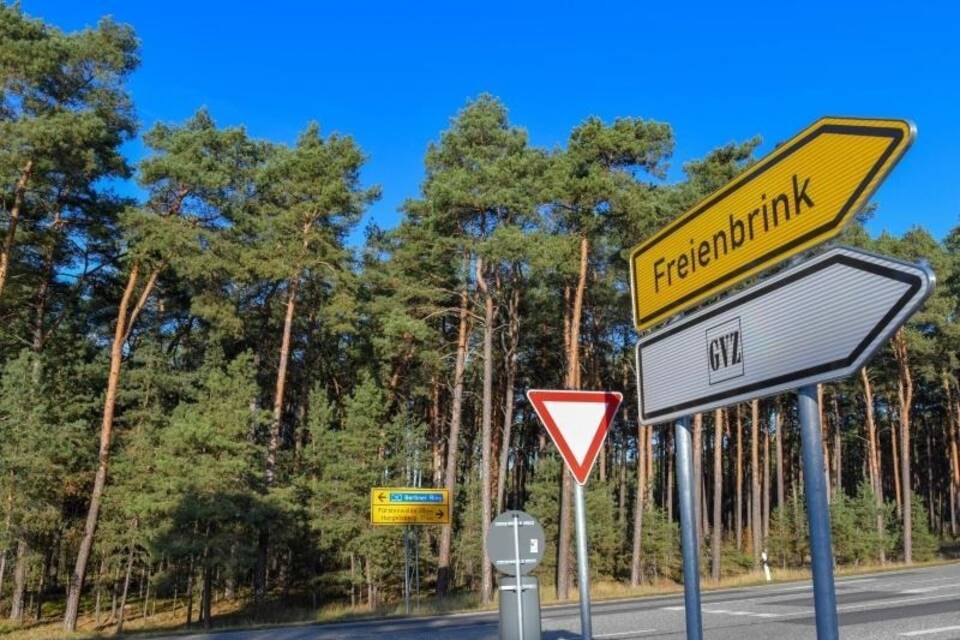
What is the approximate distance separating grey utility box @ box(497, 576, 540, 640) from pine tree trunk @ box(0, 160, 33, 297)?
75.4ft

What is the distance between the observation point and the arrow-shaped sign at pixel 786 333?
6.50 ft

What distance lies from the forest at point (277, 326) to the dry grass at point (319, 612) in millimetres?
848

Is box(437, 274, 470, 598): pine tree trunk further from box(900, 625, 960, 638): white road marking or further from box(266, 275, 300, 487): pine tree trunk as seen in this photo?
box(900, 625, 960, 638): white road marking

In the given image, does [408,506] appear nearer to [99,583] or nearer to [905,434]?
[99,583]

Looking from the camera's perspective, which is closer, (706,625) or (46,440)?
(706,625)

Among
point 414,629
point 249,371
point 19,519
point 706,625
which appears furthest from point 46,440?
point 706,625

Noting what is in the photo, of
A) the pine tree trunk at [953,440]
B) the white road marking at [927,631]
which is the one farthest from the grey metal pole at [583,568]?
the pine tree trunk at [953,440]

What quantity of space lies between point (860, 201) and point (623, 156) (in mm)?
26328

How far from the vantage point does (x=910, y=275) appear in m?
1.89

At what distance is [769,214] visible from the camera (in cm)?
258

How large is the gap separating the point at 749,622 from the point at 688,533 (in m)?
10.9

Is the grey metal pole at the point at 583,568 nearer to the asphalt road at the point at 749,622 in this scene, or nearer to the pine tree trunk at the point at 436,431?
the asphalt road at the point at 749,622

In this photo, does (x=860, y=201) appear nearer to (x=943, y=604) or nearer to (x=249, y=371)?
(x=943, y=604)

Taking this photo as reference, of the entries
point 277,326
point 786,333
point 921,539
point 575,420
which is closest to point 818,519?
point 786,333
